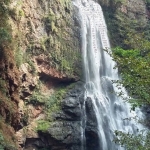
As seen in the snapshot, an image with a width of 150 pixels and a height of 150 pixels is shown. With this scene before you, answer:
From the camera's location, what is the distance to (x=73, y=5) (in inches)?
760

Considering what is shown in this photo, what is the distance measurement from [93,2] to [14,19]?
977 centimetres

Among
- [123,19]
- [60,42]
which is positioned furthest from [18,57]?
[123,19]

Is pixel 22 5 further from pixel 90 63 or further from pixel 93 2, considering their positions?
pixel 93 2

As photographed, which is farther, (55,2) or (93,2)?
(93,2)

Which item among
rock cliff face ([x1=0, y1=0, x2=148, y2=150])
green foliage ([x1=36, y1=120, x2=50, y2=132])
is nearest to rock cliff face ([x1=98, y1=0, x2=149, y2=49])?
rock cliff face ([x1=0, y1=0, x2=148, y2=150])

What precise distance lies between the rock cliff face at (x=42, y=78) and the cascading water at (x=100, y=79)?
0.54 m

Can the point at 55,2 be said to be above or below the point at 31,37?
above

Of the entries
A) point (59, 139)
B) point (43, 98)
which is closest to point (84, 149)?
point (59, 139)

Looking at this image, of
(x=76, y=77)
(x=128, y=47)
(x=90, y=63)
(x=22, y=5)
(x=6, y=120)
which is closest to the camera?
(x=6, y=120)

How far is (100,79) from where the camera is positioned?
17.6 metres

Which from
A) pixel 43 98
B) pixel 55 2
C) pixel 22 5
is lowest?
pixel 43 98

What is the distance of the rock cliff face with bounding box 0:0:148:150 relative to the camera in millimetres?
11500

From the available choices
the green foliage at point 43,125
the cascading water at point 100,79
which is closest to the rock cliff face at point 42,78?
the green foliage at point 43,125

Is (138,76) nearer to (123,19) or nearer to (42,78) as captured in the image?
(42,78)
